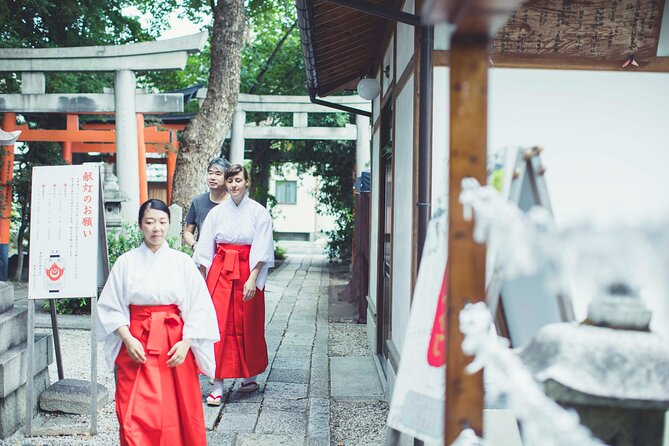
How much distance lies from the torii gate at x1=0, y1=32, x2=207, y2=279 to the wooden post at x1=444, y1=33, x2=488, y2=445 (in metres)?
9.85

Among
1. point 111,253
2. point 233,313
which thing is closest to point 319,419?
point 233,313

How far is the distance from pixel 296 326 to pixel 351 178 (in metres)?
10.1

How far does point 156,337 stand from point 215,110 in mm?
6637

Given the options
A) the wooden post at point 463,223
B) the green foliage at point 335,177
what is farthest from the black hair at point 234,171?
the green foliage at point 335,177

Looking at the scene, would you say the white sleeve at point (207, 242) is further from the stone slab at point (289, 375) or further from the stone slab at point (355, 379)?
the stone slab at point (355, 379)

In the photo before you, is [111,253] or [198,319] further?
[111,253]

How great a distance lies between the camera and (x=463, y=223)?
155cm

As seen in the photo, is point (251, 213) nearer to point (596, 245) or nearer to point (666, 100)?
point (666, 100)

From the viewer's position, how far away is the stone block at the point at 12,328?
4.80 m

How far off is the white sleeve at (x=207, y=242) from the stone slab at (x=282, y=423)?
1400 millimetres

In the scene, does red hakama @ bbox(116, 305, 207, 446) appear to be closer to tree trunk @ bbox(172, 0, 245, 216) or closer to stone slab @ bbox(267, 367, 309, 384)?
stone slab @ bbox(267, 367, 309, 384)

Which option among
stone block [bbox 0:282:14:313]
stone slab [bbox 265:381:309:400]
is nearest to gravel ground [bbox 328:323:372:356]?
stone slab [bbox 265:381:309:400]

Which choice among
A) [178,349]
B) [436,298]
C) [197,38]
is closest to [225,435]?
[178,349]

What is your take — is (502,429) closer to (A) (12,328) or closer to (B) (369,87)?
(A) (12,328)
